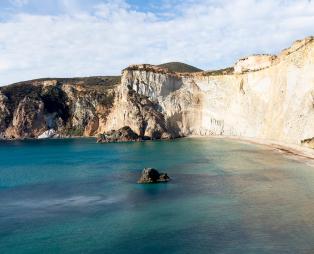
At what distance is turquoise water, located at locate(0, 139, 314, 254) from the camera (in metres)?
30.7

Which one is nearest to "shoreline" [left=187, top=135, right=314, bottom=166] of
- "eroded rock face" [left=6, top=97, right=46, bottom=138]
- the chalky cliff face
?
the chalky cliff face

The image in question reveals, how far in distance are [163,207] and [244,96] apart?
74.1 meters

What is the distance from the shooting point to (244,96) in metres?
110

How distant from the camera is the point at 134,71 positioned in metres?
128

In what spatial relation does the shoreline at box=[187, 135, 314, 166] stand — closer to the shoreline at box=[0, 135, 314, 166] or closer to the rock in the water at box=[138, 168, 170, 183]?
the shoreline at box=[0, 135, 314, 166]

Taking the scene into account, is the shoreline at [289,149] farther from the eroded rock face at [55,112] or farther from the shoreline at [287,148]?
the eroded rock face at [55,112]

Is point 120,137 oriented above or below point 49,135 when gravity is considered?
above

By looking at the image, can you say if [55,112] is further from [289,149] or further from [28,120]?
[289,149]

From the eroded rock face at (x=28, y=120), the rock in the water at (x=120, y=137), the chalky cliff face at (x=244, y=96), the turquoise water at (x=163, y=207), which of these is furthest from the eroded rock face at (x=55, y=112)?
the turquoise water at (x=163, y=207)

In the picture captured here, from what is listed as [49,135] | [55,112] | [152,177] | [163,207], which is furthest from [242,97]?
[163,207]

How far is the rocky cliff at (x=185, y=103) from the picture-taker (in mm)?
85206

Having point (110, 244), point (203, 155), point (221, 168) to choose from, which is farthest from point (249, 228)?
point (203, 155)

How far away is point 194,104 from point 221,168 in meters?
62.9

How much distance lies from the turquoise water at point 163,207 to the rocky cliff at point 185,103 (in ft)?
58.1
